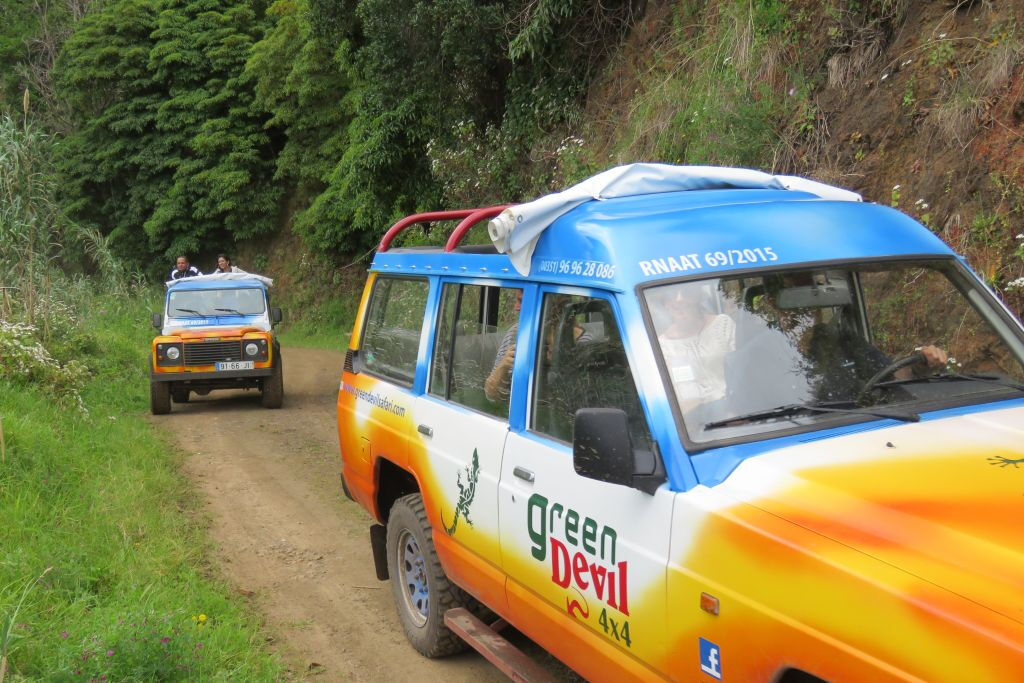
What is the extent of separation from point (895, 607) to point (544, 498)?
60.4 inches

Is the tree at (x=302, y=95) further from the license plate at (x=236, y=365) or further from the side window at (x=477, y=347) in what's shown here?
the side window at (x=477, y=347)

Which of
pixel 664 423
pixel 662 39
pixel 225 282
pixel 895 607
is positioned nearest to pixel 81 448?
pixel 225 282

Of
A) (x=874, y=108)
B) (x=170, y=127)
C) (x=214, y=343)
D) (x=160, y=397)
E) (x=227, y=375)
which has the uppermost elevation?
(x=170, y=127)

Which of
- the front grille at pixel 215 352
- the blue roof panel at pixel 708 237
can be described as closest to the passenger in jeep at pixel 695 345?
the blue roof panel at pixel 708 237

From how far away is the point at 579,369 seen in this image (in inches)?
133

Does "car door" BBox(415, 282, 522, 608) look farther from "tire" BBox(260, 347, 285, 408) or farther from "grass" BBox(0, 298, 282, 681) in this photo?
"tire" BBox(260, 347, 285, 408)

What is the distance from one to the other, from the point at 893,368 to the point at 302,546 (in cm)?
473

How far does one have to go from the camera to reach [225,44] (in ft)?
101

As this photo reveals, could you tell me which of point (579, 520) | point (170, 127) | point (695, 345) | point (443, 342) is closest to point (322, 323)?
point (170, 127)

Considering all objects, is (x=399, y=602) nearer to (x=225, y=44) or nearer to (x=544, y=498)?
(x=544, y=498)

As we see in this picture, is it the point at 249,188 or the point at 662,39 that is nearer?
the point at 662,39

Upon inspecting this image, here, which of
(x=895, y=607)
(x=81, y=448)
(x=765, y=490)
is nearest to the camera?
(x=895, y=607)

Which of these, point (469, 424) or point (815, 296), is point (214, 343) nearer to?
point (469, 424)

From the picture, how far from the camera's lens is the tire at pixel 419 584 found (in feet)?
14.6
